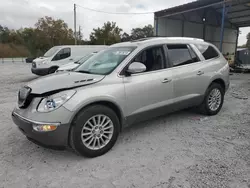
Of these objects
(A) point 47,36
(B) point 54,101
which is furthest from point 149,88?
(A) point 47,36

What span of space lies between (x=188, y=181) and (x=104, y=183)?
0.97 metres

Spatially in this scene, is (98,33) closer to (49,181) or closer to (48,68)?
(48,68)

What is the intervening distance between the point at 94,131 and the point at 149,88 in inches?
45.0

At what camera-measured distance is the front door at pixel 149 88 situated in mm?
3158

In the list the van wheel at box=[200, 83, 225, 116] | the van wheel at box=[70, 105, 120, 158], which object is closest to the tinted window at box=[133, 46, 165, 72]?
the van wheel at box=[70, 105, 120, 158]

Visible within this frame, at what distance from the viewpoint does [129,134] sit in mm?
3664

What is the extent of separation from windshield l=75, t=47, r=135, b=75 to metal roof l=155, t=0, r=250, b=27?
11.7 m

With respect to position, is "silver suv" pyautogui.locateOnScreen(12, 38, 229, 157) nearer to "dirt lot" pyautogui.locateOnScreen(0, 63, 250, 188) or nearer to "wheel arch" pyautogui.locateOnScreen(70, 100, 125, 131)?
"wheel arch" pyautogui.locateOnScreen(70, 100, 125, 131)

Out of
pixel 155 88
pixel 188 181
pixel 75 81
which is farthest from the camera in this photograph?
pixel 155 88

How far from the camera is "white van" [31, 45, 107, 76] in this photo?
33.5 ft

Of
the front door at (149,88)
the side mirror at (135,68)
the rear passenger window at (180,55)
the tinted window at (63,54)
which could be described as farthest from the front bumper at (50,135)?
the tinted window at (63,54)

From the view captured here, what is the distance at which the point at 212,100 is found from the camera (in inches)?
177

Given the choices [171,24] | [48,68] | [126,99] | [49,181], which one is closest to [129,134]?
[126,99]

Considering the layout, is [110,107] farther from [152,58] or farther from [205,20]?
[205,20]
